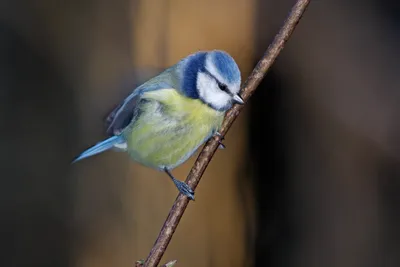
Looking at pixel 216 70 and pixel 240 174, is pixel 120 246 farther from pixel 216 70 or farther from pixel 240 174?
pixel 216 70

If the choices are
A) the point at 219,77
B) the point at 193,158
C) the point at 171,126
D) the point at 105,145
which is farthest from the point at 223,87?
the point at 193,158

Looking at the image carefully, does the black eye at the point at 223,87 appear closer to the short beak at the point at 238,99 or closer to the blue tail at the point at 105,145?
the short beak at the point at 238,99

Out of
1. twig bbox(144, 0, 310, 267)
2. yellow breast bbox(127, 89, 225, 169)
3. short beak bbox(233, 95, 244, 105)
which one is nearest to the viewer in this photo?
twig bbox(144, 0, 310, 267)

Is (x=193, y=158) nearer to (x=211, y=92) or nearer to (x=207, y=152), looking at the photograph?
(x=211, y=92)

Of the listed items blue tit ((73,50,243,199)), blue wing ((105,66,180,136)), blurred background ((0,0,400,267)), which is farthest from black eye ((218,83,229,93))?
blurred background ((0,0,400,267))

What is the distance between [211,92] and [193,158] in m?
0.85

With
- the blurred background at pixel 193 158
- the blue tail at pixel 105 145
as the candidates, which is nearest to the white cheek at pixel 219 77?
the blue tail at pixel 105 145

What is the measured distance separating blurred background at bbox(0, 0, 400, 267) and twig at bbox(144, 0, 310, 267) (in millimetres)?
998

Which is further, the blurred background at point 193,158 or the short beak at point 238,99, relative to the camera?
the blurred background at point 193,158

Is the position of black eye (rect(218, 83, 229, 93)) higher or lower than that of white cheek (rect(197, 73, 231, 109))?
higher

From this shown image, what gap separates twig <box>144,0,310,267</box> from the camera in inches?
30.7

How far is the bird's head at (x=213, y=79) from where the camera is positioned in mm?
1008

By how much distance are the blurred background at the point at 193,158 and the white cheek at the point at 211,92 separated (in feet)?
2.66

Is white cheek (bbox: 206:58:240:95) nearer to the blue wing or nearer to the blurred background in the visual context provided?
the blue wing
